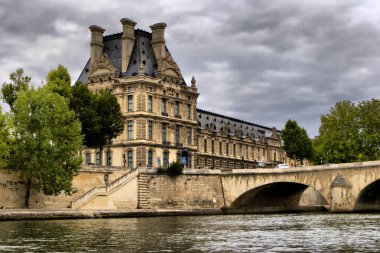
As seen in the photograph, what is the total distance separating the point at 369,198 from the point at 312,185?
23.9ft

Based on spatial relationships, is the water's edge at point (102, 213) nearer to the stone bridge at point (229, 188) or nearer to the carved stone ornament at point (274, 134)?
the stone bridge at point (229, 188)

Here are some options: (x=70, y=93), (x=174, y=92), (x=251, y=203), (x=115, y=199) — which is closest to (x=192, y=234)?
(x=115, y=199)

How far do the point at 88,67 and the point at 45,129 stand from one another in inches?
1529

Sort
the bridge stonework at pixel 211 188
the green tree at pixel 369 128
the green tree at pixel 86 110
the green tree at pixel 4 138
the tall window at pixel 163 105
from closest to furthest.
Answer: the green tree at pixel 4 138 < the bridge stonework at pixel 211 188 < the green tree at pixel 86 110 < the green tree at pixel 369 128 < the tall window at pixel 163 105

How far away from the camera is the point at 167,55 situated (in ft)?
316

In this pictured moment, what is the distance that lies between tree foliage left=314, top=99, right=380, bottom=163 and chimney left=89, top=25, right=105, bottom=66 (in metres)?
35.7

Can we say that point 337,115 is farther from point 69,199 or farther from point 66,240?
point 66,240

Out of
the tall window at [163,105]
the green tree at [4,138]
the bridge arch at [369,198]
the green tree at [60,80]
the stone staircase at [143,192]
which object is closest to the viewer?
the green tree at [4,138]

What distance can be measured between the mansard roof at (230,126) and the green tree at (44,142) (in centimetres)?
4734

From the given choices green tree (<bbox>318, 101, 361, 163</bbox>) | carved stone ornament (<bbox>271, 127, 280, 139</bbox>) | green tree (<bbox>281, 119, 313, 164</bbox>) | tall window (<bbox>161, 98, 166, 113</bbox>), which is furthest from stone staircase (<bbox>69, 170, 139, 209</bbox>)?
carved stone ornament (<bbox>271, 127, 280, 139</bbox>)

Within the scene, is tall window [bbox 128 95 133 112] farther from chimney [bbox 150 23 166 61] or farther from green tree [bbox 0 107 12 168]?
green tree [bbox 0 107 12 168]

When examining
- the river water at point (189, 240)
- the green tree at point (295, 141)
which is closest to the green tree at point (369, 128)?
the green tree at point (295, 141)

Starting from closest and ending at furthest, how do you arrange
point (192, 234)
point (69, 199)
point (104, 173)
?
point (192, 234) < point (69, 199) < point (104, 173)

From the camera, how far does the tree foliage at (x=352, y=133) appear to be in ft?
294
